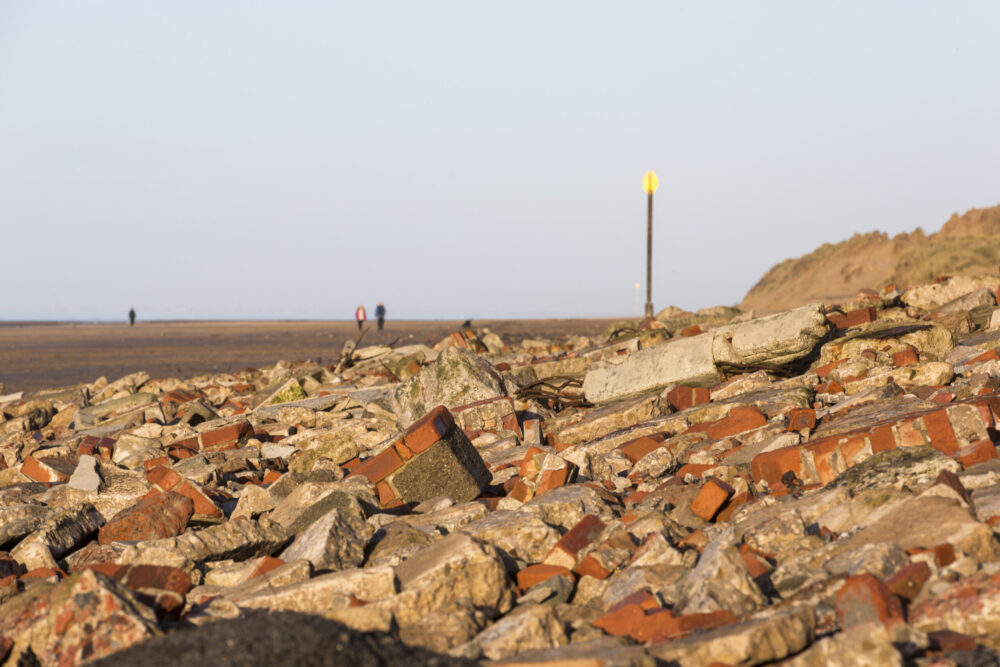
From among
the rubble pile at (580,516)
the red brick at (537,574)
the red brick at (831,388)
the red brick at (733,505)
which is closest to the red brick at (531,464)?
the rubble pile at (580,516)

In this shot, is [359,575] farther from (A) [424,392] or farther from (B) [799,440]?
(A) [424,392]

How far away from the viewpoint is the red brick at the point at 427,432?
16.4 ft

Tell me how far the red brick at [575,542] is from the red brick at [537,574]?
6cm

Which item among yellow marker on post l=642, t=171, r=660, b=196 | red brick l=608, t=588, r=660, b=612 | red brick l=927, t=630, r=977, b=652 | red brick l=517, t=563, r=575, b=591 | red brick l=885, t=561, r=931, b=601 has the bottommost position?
red brick l=517, t=563, r=575, b=591

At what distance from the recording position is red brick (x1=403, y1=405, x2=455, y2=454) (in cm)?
501

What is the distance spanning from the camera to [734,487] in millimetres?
4383

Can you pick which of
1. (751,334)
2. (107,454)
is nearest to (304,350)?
(107,454)

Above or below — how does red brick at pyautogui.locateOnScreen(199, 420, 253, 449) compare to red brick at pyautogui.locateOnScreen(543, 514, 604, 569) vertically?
above

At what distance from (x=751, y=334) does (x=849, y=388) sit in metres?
0.94

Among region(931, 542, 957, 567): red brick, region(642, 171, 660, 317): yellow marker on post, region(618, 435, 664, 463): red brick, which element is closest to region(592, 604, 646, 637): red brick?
region(931, 542, 957, 567): red brick

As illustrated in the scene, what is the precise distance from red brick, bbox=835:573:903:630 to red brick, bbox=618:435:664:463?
2715 mm

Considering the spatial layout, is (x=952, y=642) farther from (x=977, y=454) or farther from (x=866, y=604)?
(x=977, y=454)

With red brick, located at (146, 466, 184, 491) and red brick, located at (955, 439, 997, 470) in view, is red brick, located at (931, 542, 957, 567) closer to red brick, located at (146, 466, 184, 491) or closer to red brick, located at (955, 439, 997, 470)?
red brick, located at (955, 439, 997, 470)

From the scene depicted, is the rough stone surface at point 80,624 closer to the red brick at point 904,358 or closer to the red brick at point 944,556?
the red brick at point 944,556
